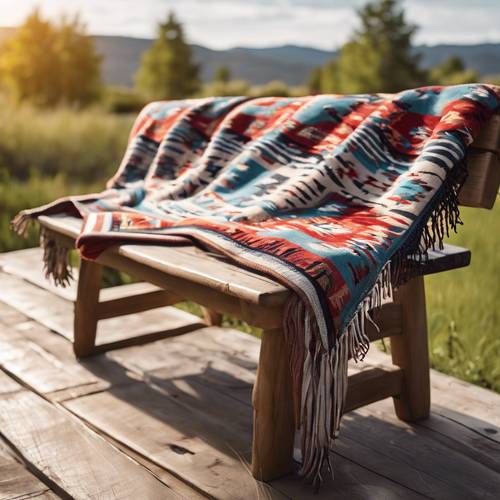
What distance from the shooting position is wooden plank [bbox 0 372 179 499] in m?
1.72

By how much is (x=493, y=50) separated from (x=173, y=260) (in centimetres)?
8278

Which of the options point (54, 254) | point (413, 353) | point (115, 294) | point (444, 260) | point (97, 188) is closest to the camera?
point (444, 260)

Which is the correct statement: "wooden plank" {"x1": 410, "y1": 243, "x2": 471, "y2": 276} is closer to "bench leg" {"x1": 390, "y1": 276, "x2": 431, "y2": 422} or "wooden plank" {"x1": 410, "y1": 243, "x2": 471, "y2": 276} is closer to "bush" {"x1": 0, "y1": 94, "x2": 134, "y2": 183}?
"bench leg" {"x1": 390, "y1": 276, "x2": 431, "y2": 422}

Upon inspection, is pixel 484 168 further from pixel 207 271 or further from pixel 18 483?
pixel 18 483

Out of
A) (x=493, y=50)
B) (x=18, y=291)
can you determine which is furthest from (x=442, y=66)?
(x=493, y=50)

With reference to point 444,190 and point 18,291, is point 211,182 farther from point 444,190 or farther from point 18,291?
point 18,291

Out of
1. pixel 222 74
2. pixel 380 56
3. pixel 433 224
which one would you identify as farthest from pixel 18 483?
pixel 222 74

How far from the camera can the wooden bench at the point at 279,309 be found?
1.69 m

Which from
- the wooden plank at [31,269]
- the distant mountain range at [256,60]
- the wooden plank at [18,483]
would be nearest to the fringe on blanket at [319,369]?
the wooden plank at [18,483]

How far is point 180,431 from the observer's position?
2066 mm

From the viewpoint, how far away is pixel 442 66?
34.5 meters

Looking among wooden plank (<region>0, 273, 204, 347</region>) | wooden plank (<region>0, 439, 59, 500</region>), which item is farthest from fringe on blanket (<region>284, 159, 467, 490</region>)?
wooden plank (<region>0, 273, 204, 347</region>)

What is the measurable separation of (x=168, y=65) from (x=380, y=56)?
7918 mm

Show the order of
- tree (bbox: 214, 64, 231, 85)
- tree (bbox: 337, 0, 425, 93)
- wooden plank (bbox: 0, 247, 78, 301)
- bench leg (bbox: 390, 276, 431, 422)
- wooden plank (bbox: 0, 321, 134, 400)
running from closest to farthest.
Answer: bench leg (bbox: 390, 276, 431, 422)
wooden plank (bbox: 0, 321, 134, 400)
wooden plank (bbox: 0, 247, 78, 301)
tree (bbox: 337, 0, 425, 93)
tree (bbox: 214, 64, 231, 85)
